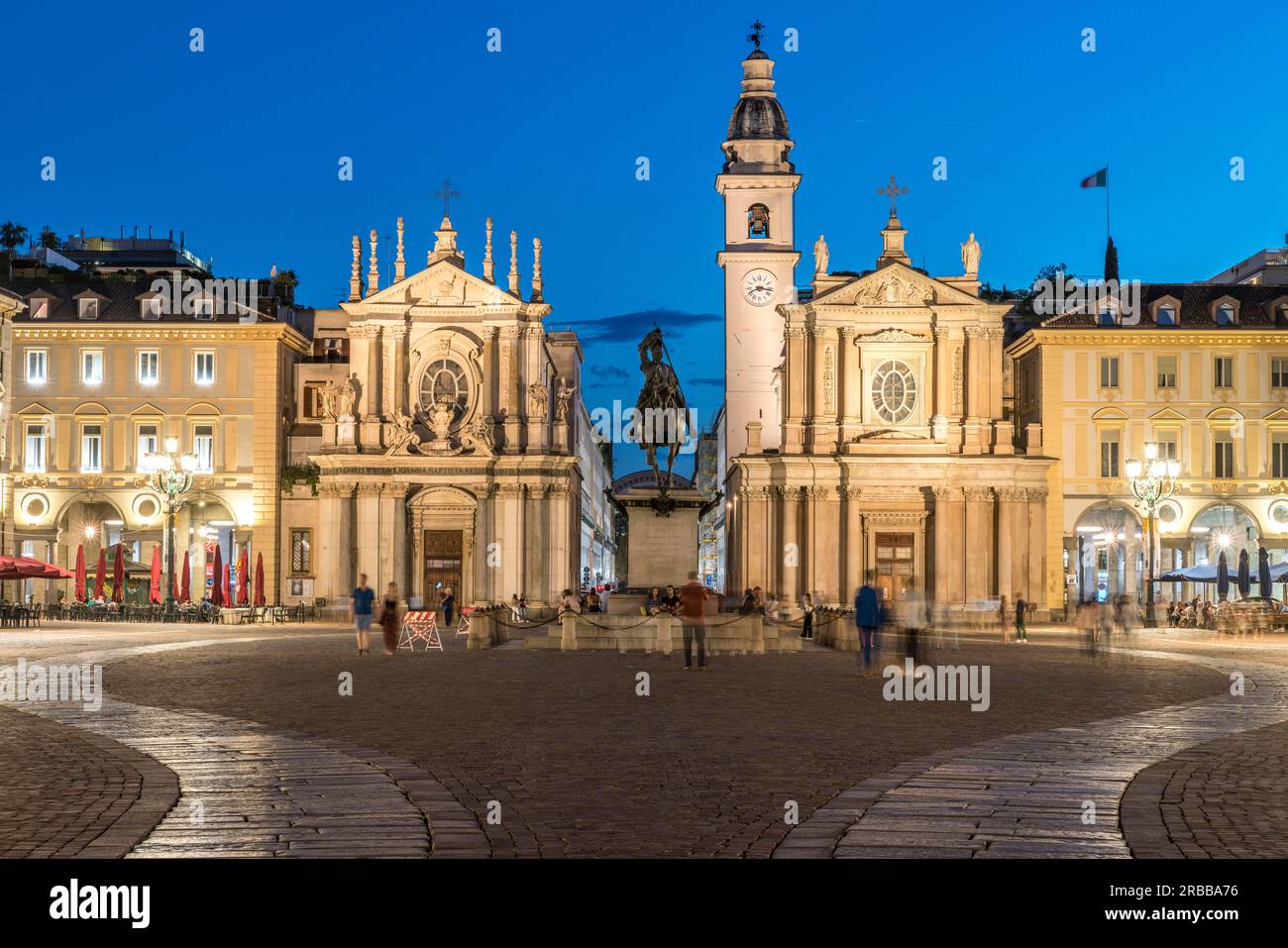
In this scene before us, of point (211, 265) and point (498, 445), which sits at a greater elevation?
point (211, 265)

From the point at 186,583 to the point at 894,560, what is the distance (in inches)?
1233

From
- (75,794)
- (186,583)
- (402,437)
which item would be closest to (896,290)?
(402,437)

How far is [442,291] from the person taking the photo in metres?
73.6

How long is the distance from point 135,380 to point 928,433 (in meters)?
36.8

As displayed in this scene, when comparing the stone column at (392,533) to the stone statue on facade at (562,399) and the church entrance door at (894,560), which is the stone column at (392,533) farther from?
the church entrance door at (894,560)

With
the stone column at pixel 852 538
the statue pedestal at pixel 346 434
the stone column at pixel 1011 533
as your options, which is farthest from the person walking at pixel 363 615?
the stone column at pixel 1011 533

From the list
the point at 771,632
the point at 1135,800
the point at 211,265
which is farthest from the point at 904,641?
the point at 211,265

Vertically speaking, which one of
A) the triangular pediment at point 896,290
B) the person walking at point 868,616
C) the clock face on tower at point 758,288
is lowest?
the person walking at point 868,616

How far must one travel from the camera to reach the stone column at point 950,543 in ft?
232

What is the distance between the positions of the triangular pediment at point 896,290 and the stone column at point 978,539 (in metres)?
8.98

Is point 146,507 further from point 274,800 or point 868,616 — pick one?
point 274,800
